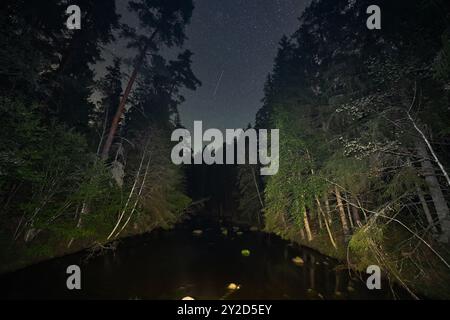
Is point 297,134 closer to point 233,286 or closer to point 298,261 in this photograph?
point 298,261

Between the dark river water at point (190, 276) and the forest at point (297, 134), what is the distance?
1.07m

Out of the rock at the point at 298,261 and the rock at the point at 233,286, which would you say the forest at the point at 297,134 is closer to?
the rock at the point at 298,261

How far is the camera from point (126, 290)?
988 cm

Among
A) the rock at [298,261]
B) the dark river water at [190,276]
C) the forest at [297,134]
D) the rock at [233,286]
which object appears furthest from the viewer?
the rock at [298,261]

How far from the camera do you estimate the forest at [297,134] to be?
7.62 m

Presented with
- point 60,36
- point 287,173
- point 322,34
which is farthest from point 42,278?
point 322,34

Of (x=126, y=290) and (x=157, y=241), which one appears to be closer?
(x=126, y=290)

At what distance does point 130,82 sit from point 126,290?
13643 millimetres

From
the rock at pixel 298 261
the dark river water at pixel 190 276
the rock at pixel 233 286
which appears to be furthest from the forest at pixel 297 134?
the rock at pixel 233 286

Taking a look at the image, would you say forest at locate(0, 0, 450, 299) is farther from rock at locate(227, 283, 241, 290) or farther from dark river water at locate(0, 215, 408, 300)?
rock at locate(227, 283, 241, 290)

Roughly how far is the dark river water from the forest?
1.07 meters

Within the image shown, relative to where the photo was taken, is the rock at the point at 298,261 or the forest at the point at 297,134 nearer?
the forest at the point at 297,134

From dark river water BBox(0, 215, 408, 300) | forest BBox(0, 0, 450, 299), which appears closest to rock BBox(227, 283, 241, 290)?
dark river water BBox(0, 215, 408, 300)
